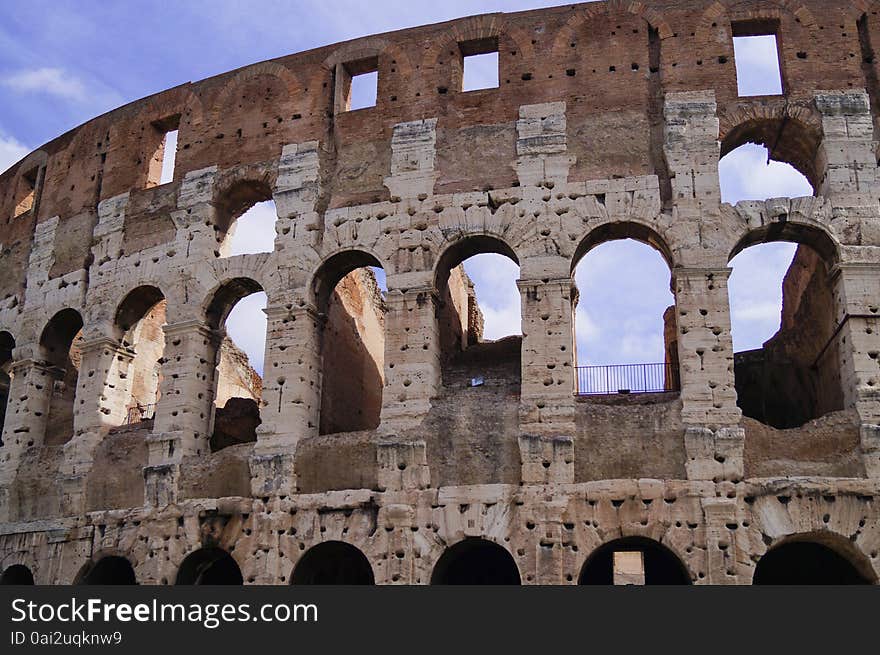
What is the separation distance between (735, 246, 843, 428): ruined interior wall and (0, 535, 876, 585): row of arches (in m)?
2.01

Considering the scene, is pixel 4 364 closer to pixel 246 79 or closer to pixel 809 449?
pixel 246 79

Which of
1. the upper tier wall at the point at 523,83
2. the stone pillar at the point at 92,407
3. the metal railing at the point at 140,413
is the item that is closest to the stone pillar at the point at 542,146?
the upper tier wall at the point at 523,83

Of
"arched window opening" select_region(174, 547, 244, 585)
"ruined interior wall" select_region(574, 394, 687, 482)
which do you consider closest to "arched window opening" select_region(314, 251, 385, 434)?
"arched window opening" select_region(174, 547, 244, 585)

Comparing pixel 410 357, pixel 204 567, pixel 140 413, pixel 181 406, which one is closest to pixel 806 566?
pixel 410 357

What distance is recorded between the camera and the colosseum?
39.8 ft

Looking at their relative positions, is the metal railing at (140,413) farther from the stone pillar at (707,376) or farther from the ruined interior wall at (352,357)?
the stone pillar at (707,376)

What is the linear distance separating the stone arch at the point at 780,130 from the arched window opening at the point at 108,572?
10.1m

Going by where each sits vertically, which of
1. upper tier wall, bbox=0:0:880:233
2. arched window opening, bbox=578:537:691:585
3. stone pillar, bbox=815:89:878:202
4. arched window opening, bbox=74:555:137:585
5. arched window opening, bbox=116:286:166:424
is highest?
upper tier wall, bbox=0:0:880:233

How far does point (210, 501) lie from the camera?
13.6m

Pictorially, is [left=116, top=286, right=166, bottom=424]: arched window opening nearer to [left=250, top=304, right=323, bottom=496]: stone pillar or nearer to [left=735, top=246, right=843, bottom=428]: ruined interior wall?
[left=250, top=304, right=323, bottom=496]: stone pillar

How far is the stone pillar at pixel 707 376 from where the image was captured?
12000 mm
